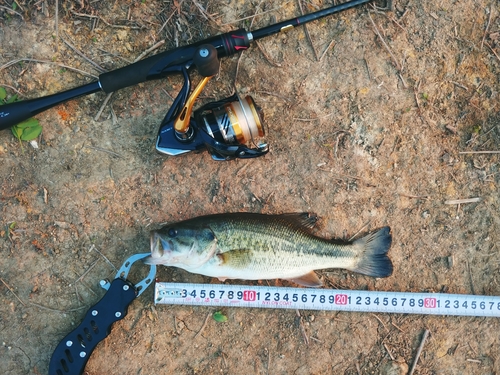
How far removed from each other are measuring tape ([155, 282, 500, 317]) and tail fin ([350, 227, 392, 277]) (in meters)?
0.26

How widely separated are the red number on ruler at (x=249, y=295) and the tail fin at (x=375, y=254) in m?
0.99

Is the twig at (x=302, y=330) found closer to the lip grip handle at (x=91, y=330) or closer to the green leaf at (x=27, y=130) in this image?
the lip grip handle at (x=91, y=330)

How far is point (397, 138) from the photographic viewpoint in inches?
163

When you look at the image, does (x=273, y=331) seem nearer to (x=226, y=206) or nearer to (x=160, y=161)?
(x=226, y=206)

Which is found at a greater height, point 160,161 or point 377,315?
point 160,161

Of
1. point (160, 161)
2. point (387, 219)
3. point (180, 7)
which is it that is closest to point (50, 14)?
point (180, 7)

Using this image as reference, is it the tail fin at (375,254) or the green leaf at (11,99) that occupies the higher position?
the green leaf at (11,99)

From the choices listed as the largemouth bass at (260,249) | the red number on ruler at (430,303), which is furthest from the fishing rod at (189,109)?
the red number on ruler at (430,303)

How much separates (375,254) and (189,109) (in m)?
2.22

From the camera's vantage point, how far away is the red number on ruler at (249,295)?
159 inches

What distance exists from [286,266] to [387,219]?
1.18 meters

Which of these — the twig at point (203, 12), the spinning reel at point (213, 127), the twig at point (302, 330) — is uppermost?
the twig at point (203, 12)

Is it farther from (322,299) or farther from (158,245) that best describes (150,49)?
(322,299)

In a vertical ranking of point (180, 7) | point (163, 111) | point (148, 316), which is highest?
point (180, 7)
